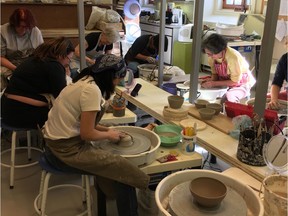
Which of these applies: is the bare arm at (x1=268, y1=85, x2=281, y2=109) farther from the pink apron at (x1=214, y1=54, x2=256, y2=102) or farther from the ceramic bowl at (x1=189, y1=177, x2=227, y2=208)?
the ceramic bowl at (x1=189, y1=177, x2=227, y2=208)

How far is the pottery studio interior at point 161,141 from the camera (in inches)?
55.5

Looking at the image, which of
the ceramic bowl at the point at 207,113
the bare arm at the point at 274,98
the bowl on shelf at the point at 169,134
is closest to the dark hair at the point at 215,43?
the bare arm at the point at 274,98

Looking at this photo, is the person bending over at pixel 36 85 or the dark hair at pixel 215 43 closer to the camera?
the person bending over at pixel 36 85

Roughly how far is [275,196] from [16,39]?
3.18 meters

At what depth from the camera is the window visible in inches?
229

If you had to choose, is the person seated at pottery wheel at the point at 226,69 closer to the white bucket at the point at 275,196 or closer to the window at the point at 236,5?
the white bucket at the point at 275,196

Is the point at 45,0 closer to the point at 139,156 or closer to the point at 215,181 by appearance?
the point at 139,156

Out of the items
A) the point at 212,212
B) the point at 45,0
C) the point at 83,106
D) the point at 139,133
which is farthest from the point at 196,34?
the point at 45,0

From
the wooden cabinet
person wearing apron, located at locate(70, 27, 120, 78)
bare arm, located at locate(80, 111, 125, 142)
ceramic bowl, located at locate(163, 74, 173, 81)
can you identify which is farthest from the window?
bare arm, located at locate(80, 111, 125, 142)

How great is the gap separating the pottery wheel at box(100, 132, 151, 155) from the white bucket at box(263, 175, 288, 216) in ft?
2.20

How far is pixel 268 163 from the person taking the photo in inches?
62.1

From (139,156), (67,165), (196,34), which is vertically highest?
(196,34)

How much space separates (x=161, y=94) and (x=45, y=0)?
2353 millimetres

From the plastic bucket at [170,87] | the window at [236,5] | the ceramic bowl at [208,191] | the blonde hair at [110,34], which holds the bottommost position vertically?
A: the plastic bucket at [170,87]
